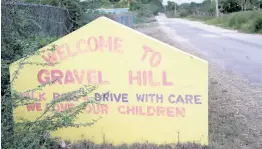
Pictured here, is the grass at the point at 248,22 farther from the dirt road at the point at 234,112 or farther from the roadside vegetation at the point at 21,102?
the roadside vegetation at the point at 21,102

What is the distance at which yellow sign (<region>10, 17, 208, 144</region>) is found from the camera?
146 inches

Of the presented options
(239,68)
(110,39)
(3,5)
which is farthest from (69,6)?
(110,39)

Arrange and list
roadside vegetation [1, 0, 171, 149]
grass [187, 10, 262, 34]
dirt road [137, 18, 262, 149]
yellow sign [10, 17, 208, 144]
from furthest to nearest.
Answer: grass [187, 10, 262, 34] → dirt road [137, 18, 262, 149] → yellow sign [10, 17, 208, 144] → roadside vegetation [1, 0, 171, 149]

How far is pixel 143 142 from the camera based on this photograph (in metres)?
3.84

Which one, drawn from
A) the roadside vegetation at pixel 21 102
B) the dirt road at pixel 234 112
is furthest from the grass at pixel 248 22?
the roadside vegetation at pixel 21 102

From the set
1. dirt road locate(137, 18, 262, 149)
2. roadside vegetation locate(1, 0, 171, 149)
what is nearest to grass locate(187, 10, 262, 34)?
dirt road locate(137, 18, 262, 149)

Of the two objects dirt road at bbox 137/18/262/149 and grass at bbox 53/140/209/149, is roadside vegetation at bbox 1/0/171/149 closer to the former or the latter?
grass at bbox 53/140/209/149

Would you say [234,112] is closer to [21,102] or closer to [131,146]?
[131,146]

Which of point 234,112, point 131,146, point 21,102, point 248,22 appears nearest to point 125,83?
point 131,146

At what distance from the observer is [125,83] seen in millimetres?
3836

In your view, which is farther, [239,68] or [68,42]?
[239,68]

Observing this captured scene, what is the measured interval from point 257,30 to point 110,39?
2383cm

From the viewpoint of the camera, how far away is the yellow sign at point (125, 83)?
3699 millimetres

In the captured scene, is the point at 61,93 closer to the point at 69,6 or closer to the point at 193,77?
the point at 193,77
